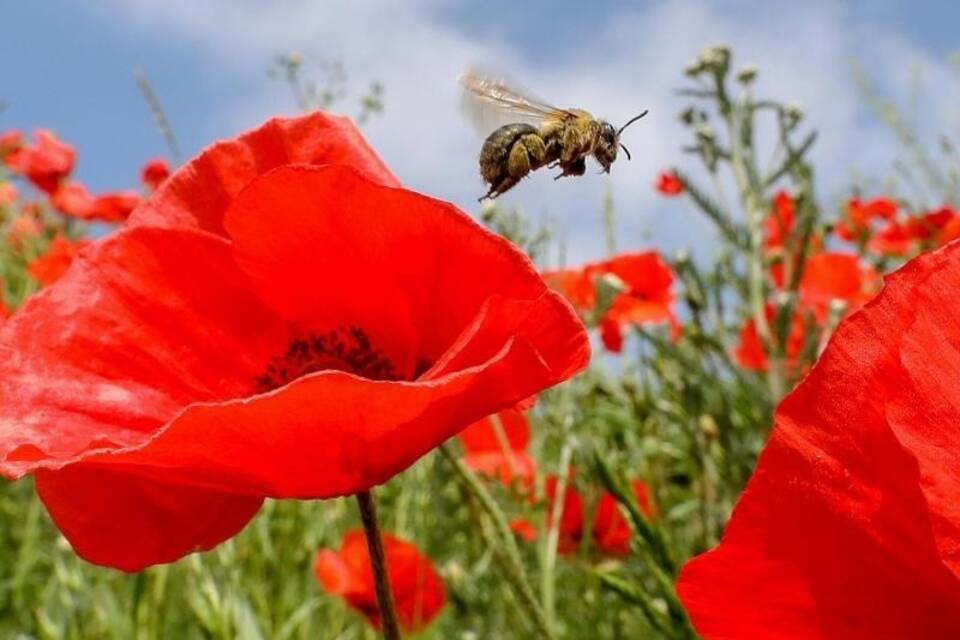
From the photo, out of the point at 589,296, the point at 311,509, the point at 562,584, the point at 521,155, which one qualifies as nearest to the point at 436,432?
the point at 521,155

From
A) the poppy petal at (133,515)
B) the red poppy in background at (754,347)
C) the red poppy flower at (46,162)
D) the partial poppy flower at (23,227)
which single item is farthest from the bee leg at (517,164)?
the red poppy flower at (46,162)

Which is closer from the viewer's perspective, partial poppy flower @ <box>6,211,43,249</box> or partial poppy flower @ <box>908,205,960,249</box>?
partial poppy flower @ <box>908,205,960,249</box>

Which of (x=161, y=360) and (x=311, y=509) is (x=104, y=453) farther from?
(x=311, y=509)

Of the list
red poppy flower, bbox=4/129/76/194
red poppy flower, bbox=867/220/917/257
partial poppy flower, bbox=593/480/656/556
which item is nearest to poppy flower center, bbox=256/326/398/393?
partial poppy flower, bbox=593/480/656/556

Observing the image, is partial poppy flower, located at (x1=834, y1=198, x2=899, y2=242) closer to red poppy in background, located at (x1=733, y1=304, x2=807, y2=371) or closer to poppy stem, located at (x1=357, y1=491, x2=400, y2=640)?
red poppy in background, located at (x1=733, y1=304, x2=807, y2=371)

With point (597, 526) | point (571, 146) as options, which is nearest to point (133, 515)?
point (571, 146)
